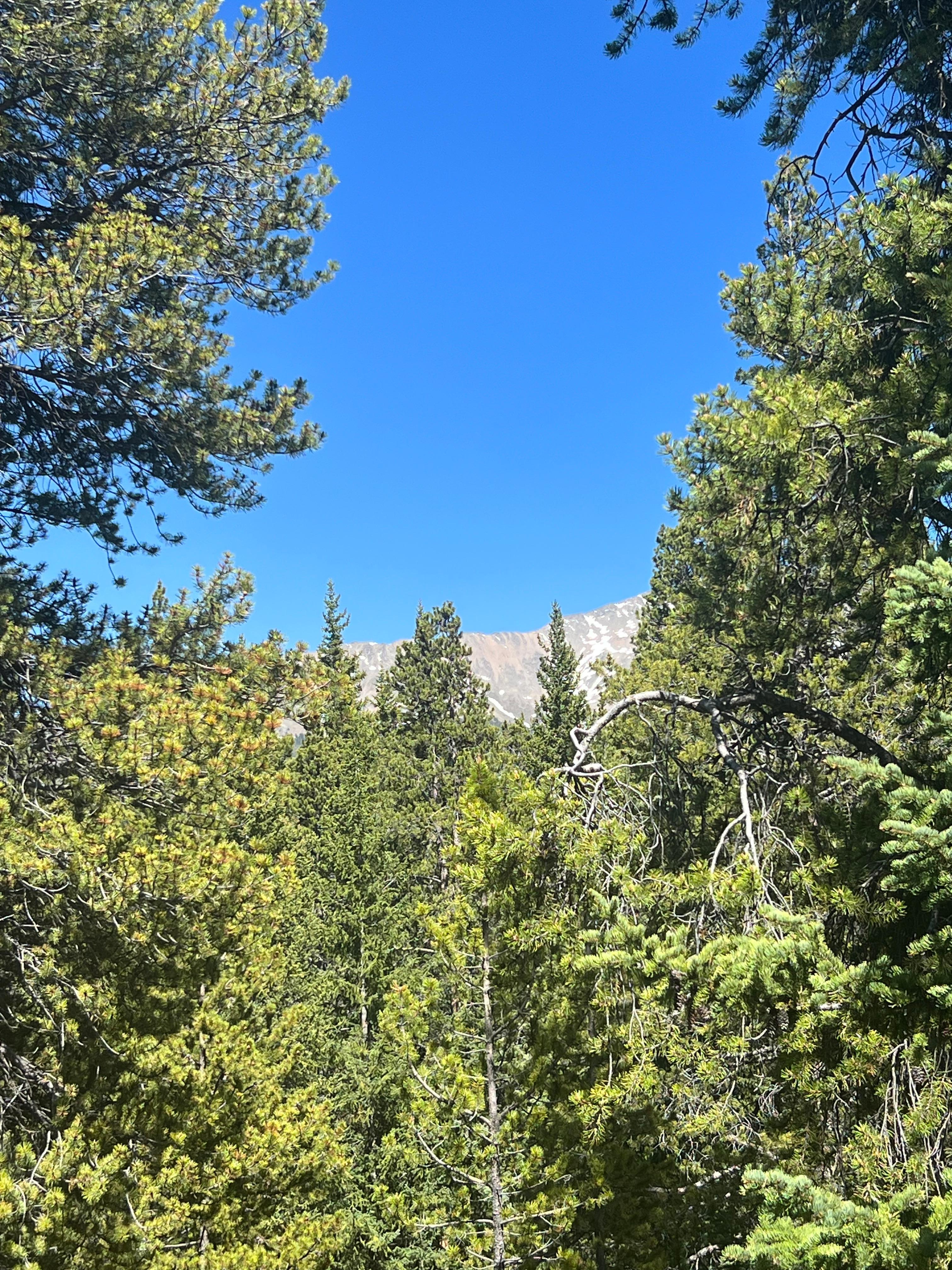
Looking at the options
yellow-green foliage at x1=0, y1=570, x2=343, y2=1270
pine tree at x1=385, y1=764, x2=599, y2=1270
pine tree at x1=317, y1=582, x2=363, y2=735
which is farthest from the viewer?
pine tree at x1=317, y1=582, x2=363, y2=735

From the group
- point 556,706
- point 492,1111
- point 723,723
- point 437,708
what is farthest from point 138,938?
point 437,708

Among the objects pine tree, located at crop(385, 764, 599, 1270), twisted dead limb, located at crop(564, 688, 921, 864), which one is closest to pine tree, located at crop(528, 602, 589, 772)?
pine tree, located at crop(385, 764, 599, 1270)

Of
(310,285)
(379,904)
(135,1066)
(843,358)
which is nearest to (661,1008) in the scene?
(843,358)

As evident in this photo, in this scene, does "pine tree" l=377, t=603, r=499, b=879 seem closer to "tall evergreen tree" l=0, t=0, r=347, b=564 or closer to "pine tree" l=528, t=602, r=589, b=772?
"pine tree" l=528, t=602, r=589, b=772

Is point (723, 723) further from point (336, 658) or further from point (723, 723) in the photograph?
point (336, 658)

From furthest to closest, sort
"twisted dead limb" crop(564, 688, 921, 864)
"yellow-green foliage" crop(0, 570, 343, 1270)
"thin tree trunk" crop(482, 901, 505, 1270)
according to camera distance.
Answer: "thin tree trunk" crop(482, 901, 505, 1270)
"yellow-green foliage" crop(0, 570, 343, 1270)
"twisted dead limb" crop(564, 688, 921, 864)

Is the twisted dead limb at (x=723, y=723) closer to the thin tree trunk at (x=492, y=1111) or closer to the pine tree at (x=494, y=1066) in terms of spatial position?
the pine tree at (x=494, y=1066)

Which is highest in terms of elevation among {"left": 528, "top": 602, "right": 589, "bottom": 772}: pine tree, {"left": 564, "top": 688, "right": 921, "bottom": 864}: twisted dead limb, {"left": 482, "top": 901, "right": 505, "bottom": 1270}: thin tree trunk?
{"left": 528, "top": 602, "right": 589, "bottom": 772}: pine tree

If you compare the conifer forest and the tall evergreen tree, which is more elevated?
the tall evergreen tree

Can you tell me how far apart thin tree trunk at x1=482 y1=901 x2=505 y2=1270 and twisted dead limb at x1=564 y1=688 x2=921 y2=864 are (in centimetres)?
302

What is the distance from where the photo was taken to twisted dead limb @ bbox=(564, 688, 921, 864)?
3.90 metres

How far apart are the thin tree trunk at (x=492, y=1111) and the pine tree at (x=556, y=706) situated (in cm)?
1555

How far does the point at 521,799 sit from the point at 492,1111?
483 cm

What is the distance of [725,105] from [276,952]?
11.2 metres
